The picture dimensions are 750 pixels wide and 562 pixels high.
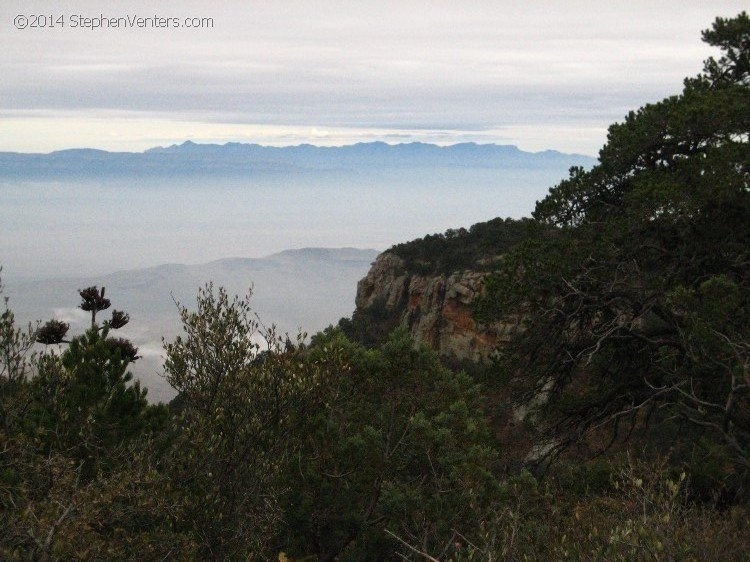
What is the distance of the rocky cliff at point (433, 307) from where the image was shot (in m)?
58.2

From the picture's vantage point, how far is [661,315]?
18.2 m

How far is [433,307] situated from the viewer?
6253 cm

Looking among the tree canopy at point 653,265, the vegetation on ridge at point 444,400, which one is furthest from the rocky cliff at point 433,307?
the vegetation on ridge at point 444,400

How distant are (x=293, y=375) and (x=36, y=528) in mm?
5442

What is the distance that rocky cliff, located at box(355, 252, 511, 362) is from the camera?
191ft

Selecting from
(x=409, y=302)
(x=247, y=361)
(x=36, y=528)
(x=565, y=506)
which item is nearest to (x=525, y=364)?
(x=565, y=506)

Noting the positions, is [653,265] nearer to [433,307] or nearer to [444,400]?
[444,400]

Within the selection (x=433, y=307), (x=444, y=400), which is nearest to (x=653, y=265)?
(x=444, y=400)

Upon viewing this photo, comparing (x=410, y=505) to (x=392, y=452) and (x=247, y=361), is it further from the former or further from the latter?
(x=247, y=361)

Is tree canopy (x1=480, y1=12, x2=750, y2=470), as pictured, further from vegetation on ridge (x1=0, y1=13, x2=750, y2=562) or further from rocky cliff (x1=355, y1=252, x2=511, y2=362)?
A: rocky cliff (x1=355, y1=252, x2=511, y2=362)

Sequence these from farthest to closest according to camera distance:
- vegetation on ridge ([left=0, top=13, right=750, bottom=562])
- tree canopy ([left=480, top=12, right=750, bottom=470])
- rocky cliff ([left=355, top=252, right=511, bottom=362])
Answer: rocky cliff ([left=355, top=252, right=511, bottom=362]), tree canopy ([left=480, top=12, right=750, bottom=470]), vegetation on ridge ([left=0, top=13, right=750, bottom=562])

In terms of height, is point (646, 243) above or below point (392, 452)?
above

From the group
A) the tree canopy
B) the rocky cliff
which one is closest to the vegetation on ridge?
the tree canopy

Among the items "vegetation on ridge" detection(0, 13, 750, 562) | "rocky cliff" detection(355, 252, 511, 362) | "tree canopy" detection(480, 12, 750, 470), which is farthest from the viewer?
"rocky cliff" detection(355, 252, 511, 362)
